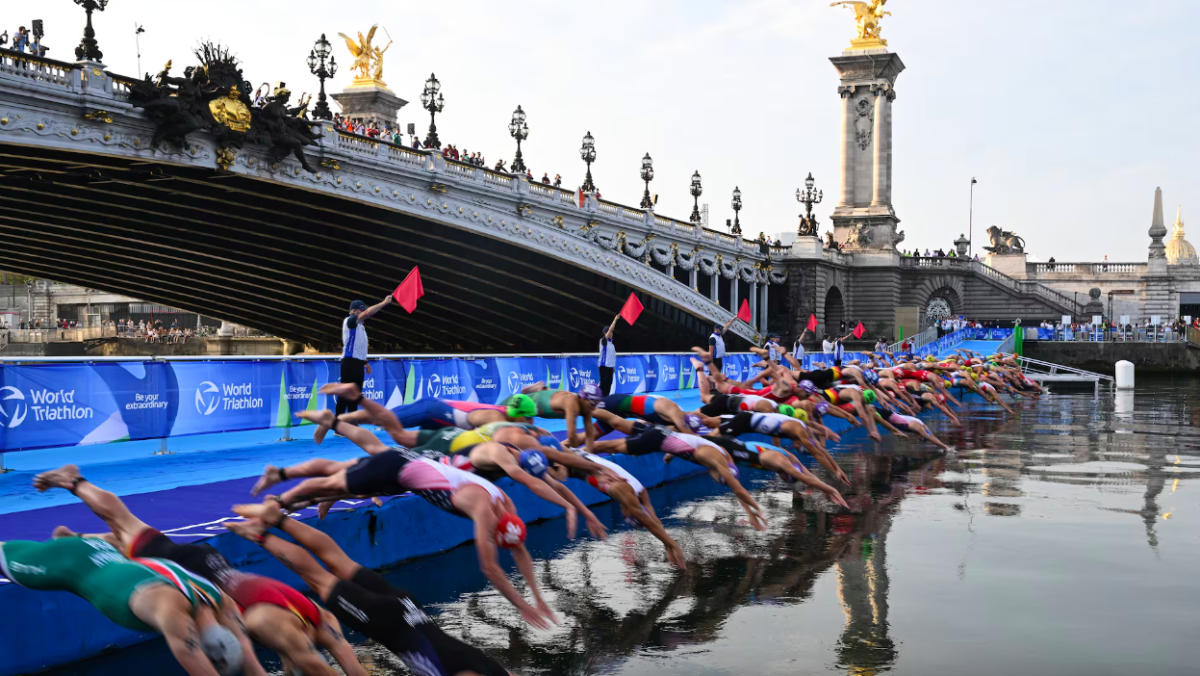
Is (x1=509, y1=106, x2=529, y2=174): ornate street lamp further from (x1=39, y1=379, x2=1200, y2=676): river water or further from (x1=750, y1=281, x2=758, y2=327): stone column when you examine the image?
(x1=39, y1=379, x2=1200, y2=676): river water

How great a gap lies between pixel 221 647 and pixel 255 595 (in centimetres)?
62

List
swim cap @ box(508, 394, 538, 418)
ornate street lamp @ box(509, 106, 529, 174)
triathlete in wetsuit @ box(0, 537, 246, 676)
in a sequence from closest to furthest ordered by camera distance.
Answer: triathlete in wetsuit @ box(0, 537, 246, 676)
swim cap @ box(508, 394, 538, 418)
ornate street lamp @ box(509, 106, 529, 174)

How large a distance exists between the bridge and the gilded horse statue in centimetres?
1825

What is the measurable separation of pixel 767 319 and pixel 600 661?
7472 centimetres

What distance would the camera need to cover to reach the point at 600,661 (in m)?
7.97

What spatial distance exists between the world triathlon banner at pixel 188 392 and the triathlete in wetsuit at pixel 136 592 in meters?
7.65

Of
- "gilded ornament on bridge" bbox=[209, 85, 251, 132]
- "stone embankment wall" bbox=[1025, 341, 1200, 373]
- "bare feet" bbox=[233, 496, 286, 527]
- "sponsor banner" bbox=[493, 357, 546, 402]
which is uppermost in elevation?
"gilded ornament on bridge" bbox=[209, 85, 251, 132]

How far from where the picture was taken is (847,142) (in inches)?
3386

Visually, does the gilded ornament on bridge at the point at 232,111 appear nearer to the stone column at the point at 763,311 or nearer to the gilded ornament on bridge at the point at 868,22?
the stone column at the point at 763,311

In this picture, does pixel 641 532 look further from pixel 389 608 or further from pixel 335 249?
pixel 335 249

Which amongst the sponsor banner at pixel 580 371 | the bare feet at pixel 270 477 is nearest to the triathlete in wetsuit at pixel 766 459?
the bare feet at pixel 270 477

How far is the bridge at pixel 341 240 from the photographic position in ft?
111

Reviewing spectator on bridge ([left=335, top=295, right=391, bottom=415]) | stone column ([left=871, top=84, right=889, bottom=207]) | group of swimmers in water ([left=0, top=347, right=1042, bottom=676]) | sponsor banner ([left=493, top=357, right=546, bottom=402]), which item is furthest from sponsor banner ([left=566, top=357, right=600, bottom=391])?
stone column ([left=871, top=84, right=889, bottom=207])

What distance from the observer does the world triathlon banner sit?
13.3m
